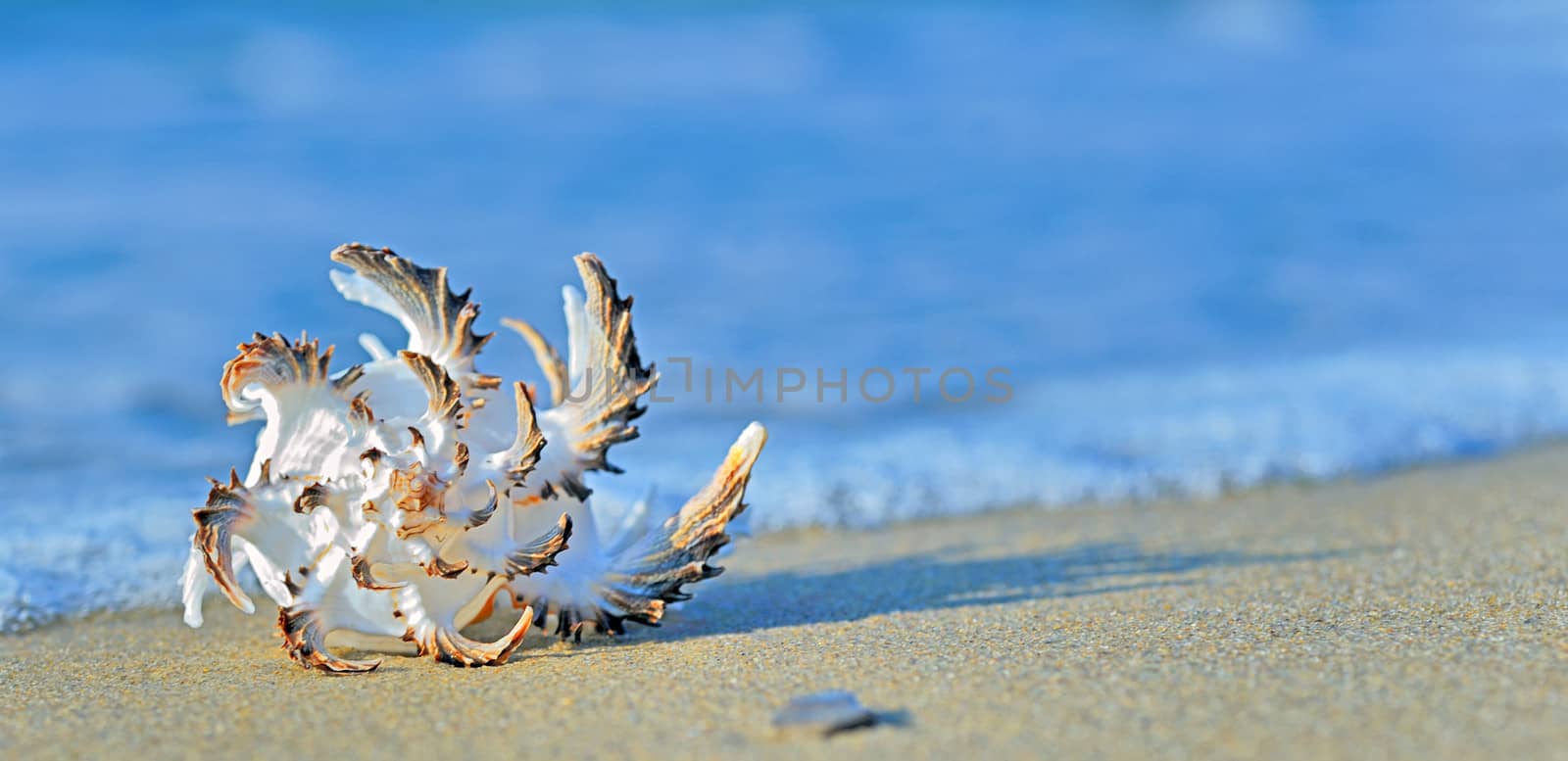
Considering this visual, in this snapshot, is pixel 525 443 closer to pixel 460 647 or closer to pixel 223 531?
pixel 460 647

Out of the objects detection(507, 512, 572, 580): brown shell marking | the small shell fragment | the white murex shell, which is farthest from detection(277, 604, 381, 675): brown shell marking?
the small shell fragment

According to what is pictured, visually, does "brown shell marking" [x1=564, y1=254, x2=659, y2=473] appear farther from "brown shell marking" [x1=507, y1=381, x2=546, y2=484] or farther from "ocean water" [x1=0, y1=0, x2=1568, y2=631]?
"ocean water" [x1=0, y1=0, x2=1568, y2=631]

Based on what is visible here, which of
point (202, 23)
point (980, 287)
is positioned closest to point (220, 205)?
point (980, 287)

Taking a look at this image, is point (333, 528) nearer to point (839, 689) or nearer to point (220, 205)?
point (839, 689)

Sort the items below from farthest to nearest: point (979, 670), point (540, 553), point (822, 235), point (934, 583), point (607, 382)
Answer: point (822, 235)
point (934, 583)
point (607, 382)
point (540, 553)
point (979, 670)

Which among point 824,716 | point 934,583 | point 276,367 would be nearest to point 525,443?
point 276,367

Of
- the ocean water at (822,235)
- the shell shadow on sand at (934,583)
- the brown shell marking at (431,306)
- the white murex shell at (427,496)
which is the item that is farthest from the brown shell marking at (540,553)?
the ocean water at (822,235)
